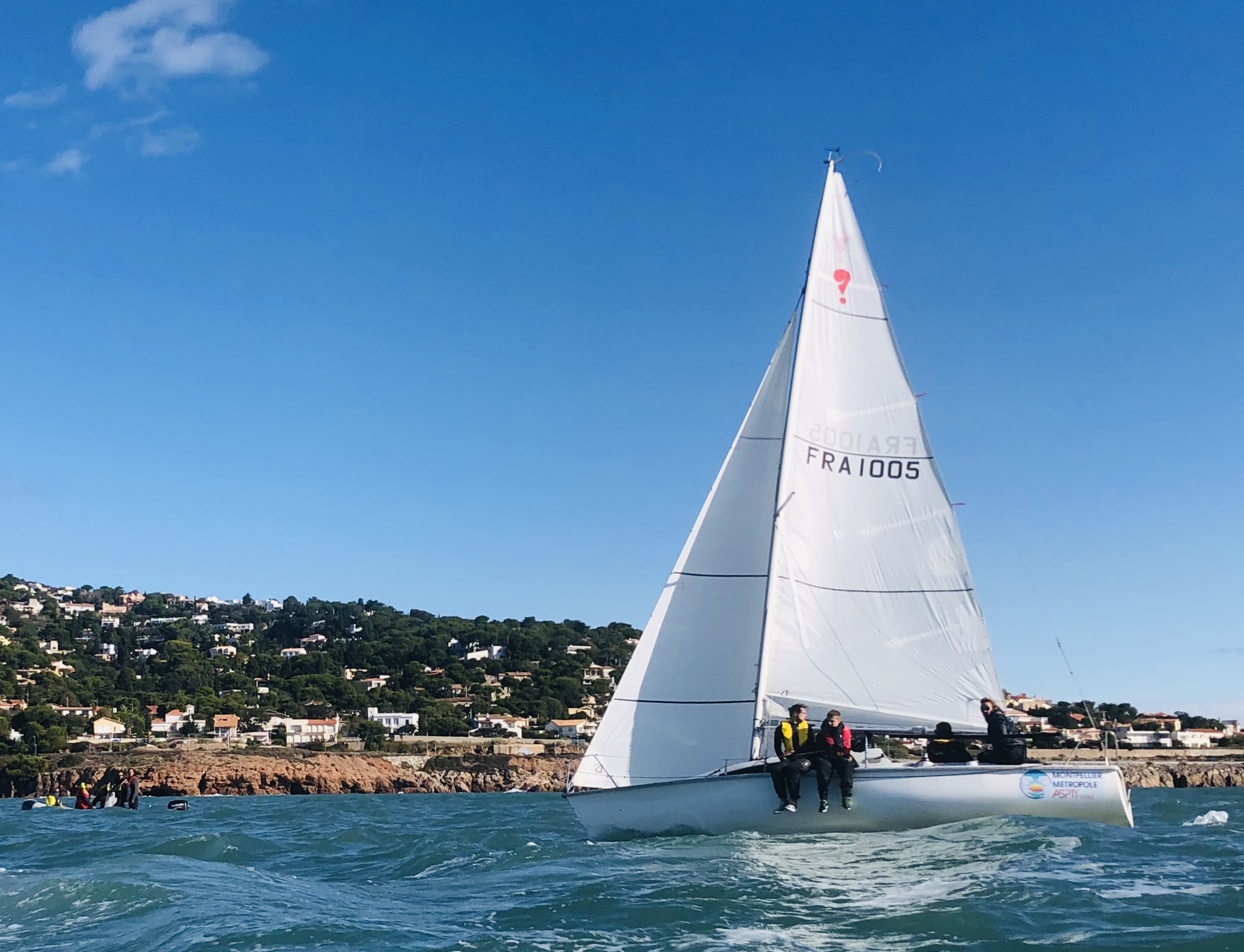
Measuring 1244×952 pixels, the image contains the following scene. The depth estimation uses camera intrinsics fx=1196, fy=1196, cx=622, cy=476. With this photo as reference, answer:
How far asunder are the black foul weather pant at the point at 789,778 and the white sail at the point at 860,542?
6.35ft

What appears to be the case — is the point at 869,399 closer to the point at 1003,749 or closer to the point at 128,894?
the point at 1003,749

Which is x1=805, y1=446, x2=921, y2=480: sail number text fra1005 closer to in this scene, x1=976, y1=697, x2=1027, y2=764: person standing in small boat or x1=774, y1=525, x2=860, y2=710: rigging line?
x1=774, y1=525, x2=860, y2=710: rigging line

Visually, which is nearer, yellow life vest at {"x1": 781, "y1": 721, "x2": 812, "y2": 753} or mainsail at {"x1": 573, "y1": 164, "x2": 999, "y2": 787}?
yellow life vest at {"x1": 781, "y1": 721, "x2": 812, "y2": 753}

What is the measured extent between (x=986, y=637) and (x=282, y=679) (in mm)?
95771

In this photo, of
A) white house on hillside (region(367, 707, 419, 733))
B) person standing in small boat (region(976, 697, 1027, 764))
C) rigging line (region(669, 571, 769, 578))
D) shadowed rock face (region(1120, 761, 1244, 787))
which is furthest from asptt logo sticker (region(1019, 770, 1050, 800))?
white house on hillside (region(367, 707, 419, 733))

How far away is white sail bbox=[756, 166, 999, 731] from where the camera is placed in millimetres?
16734

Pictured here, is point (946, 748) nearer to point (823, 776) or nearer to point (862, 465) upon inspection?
point (823, 776)

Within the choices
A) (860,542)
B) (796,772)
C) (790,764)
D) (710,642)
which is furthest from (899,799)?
(860,542)

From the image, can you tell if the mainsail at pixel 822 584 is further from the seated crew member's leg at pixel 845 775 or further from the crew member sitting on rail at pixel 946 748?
the seated crew member's leg at pixel 845 775

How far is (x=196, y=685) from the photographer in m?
98.4

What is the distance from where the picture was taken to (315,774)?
60.6m

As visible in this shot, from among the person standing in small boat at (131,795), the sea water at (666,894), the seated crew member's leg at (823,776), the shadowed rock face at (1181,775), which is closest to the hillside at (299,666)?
the person standing in small boat at (131,795)

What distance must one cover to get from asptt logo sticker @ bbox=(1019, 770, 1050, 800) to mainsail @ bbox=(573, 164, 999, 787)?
1988 mm

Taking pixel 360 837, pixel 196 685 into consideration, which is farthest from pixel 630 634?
pixel 360 837
